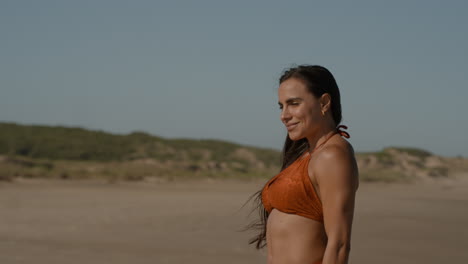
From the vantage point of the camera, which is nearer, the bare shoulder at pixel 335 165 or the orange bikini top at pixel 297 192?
the bare shoulder at pixel 335 165

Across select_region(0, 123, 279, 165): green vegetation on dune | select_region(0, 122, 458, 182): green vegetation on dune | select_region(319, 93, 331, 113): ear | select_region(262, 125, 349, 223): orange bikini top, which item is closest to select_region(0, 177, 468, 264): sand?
select_region(262, 125, 349, 223): orange bikini top

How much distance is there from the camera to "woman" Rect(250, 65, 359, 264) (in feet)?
8.51

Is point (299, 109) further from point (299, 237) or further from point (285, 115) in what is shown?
point (299, 237)

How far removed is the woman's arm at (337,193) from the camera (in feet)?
8.42

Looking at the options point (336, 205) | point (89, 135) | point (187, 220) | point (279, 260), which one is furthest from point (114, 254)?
point (89, 135)

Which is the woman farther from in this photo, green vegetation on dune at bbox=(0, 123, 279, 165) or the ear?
green vegetation on dune at bbox=(0, 123, 279, 165)


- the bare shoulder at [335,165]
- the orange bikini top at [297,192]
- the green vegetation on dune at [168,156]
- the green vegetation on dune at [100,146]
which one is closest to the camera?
the bare shoulder at [335,165]

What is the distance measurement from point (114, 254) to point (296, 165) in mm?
5643

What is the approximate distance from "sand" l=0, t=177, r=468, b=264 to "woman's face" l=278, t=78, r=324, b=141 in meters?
4.94

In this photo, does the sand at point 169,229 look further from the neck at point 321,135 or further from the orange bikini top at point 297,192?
the neck at point 321,135

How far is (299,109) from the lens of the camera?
9.27 feet

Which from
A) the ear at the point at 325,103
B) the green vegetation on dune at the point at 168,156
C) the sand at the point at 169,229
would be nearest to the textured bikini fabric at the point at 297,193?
the ear at the point at 325,103

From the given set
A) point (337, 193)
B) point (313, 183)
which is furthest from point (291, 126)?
point (337, 193)

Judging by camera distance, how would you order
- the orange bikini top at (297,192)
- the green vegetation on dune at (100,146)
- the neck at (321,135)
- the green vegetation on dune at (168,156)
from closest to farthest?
the orange bikini top at (297,192) → the neck at (321,135) → the green vegetation on dune at (168,156) → the green vegetation on dune at (100,146)
